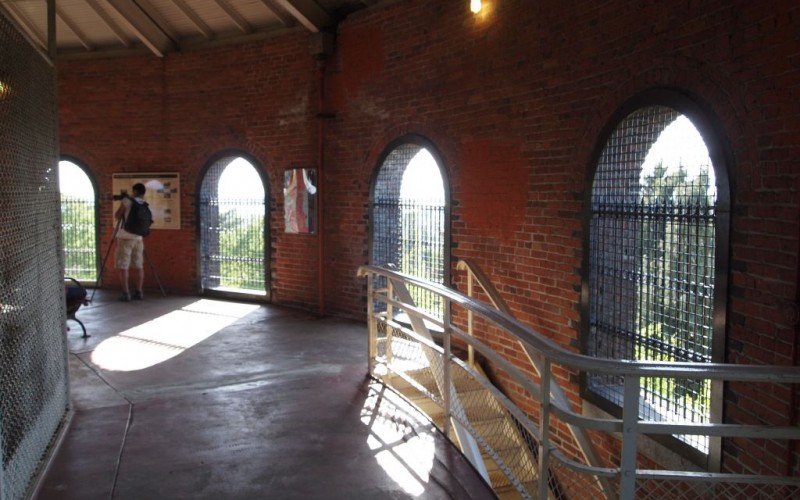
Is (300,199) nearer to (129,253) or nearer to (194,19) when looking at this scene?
(129,253)

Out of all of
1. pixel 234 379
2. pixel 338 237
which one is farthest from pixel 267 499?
pixel 338 237

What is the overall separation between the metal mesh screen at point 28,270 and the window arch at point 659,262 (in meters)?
4.14

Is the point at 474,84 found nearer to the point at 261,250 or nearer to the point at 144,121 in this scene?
the point at 261,250

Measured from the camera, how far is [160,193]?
11383 millimetres

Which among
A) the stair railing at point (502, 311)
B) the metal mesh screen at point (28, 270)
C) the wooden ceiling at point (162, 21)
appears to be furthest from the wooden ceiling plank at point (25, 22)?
the stair railing at point (502, 311)

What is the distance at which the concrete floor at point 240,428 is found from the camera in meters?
3.94

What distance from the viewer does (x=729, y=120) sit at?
443 cm

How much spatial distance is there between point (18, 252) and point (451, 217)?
4875 mm

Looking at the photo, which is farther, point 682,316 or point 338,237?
point 338,237

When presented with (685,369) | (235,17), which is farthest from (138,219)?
(685,369)

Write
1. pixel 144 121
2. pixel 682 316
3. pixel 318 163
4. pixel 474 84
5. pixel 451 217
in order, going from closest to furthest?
pixel 682 316 → pixel 474 84 → pixel 451 217 → pixel 318 163 → pixel 144 121

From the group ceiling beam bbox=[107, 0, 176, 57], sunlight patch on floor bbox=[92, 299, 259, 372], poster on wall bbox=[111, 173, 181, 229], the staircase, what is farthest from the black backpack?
the staircase

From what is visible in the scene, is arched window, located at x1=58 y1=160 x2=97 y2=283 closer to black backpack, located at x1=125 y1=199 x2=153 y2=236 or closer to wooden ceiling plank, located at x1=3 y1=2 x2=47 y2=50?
black backpack, located at x1=125 y1=199 x2=153 y2=236

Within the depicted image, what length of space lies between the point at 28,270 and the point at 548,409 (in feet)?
9.98
